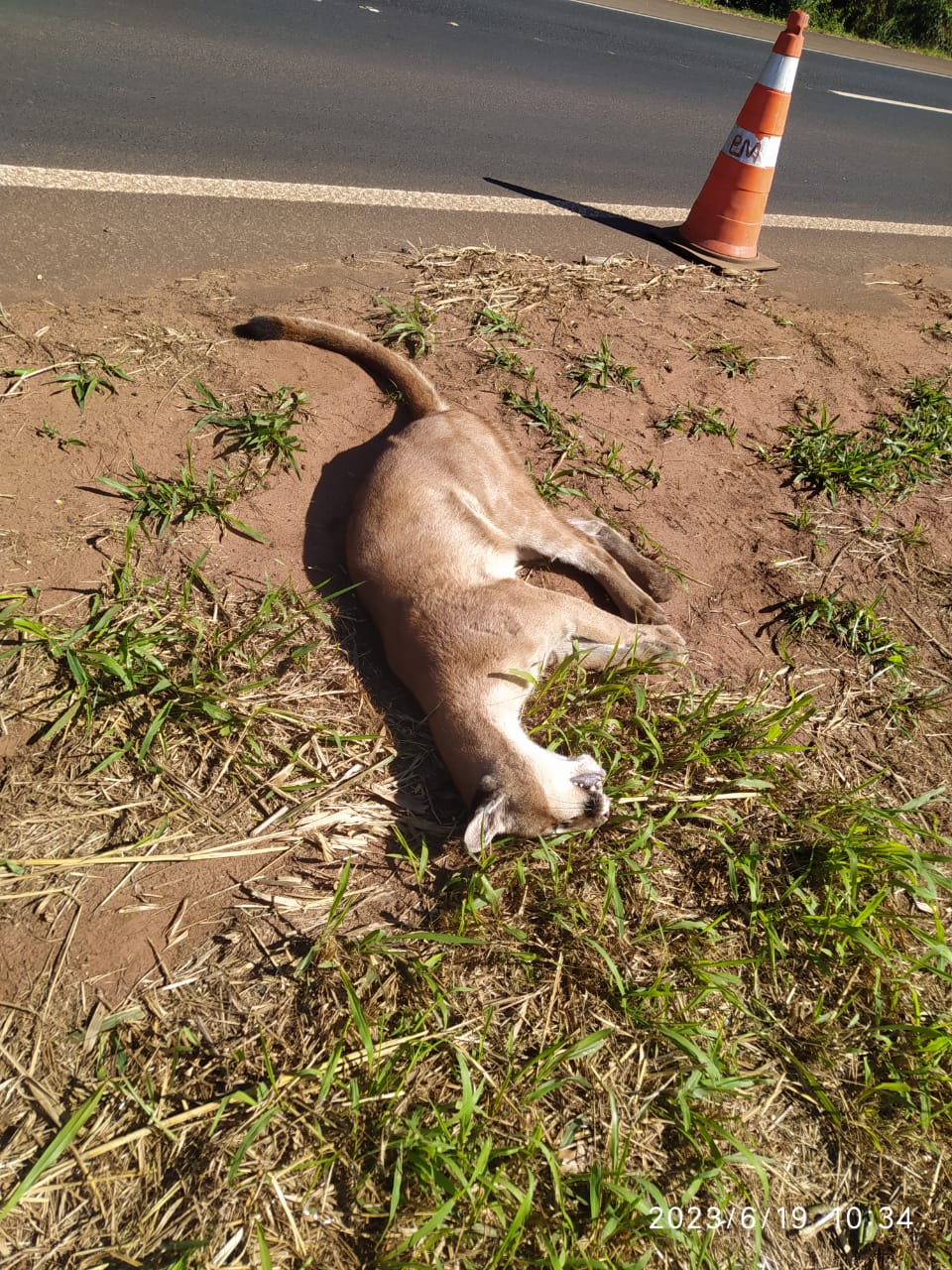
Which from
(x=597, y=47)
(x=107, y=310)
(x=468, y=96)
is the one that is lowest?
(x=107, y=310)

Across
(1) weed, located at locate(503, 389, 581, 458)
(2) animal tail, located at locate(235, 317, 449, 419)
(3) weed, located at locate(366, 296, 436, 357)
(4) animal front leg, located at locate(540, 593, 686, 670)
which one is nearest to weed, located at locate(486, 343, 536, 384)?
(1) weed, located at locate(503, 389, 581, 458)

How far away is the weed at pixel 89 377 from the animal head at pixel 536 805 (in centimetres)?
266

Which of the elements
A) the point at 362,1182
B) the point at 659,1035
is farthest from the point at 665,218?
the point at 362,1182

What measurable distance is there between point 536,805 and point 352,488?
6.16 ft

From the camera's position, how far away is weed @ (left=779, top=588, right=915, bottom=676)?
11.9 feet

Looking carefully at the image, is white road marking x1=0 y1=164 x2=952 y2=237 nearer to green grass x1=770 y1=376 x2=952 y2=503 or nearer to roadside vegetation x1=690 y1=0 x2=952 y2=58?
green grass x1=770 y1=376 x2=952 y2=503

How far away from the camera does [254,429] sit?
12.5ft

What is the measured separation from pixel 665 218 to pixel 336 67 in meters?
3.95

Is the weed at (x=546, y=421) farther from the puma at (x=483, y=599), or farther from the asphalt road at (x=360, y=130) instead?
the asphalt road at (x=360, y=130)

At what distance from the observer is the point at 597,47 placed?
1149cm

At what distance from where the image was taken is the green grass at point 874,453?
4305mm

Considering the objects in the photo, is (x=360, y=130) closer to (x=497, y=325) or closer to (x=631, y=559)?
(x=497, y=325)

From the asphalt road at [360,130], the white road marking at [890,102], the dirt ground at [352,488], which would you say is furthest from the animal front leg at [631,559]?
the white road marking at [890,102]

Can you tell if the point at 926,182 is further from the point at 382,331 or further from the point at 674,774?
the point at 674,774
